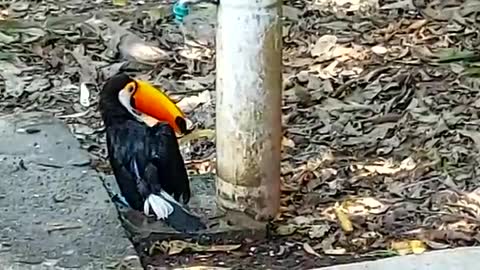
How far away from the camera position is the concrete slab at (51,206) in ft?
11.0

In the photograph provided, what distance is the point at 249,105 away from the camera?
3.73 meters

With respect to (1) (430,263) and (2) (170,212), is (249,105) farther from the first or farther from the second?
(1) (430,263)

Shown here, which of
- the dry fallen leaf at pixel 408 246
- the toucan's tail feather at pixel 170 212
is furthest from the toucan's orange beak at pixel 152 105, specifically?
the dry fallen leaf at pixel 408 246

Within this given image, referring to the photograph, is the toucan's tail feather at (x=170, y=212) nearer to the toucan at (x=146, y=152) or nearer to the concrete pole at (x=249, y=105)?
the toucan at (x=146, y=152)

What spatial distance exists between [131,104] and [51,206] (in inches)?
18.6

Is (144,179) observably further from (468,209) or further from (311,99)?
(311,99)

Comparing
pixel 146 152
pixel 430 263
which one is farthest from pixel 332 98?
pixel 430 263

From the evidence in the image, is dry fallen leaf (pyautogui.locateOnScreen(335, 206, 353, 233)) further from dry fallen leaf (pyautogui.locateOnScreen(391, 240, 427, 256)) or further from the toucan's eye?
the toucan's eye

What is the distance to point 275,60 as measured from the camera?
3709 millimetres

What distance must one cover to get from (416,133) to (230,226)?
1.33 m

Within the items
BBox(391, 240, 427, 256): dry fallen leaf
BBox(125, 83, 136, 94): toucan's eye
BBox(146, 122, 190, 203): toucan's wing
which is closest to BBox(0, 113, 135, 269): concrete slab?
BBox(146, 122, 190, 203): toucan's wing

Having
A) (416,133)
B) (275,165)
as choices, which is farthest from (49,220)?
(416,133)

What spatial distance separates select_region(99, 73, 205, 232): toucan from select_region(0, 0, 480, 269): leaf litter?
0.62 feet

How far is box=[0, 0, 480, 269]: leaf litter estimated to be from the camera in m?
4.00
